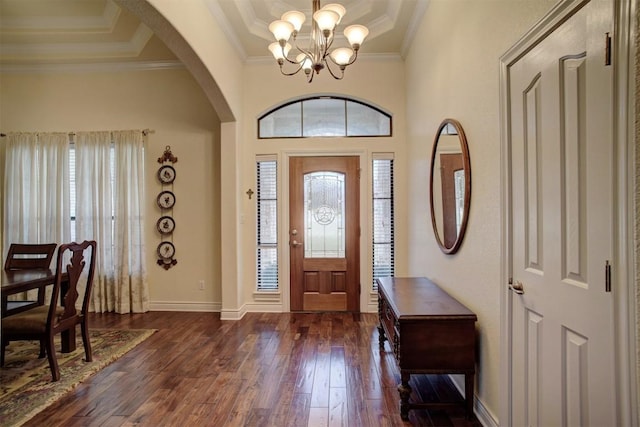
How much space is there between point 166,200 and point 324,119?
238cm

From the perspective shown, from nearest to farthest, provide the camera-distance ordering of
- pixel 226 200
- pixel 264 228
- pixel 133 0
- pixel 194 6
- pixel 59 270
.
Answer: pixel 133 0, pixel 59 270, pixel 194 6, pixel 226 200, pixel 264 228

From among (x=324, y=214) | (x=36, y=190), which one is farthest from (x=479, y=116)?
(x=36, y=190)

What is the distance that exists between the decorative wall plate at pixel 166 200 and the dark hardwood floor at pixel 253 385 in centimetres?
161

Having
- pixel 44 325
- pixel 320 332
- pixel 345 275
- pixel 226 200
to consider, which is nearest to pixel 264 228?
pixel 226 200

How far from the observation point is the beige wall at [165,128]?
436 centimetres

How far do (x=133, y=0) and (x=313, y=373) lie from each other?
3025 mm

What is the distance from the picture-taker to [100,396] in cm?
232

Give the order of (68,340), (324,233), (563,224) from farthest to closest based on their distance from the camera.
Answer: (324,233), (68,340), (563,224)

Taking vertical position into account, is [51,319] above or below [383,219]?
below

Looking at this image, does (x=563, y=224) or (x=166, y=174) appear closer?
(x=563, y=224)

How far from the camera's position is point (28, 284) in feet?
7.95

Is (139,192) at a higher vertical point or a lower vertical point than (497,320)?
higher

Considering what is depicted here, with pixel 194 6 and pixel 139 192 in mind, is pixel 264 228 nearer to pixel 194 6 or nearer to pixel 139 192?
pixel 139 192

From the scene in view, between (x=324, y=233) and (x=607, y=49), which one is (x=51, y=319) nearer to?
(x=324, y=233)
